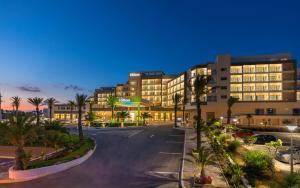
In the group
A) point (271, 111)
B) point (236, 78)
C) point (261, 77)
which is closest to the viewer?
point (271, 111)

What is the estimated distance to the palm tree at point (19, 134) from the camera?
25.2 meters

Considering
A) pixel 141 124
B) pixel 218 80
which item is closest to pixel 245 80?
pixel 218 80

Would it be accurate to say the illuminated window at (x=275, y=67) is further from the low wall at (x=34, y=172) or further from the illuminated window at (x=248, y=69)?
the low wall at (x=34, y=172)

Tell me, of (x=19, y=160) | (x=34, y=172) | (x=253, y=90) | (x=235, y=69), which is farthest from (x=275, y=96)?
(x=19, y=160)

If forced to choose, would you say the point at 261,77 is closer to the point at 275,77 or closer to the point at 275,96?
the point at 275,77

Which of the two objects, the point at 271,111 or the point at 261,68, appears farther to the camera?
the point at 261,68

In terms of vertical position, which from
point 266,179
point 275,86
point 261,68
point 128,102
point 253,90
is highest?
point 261,68

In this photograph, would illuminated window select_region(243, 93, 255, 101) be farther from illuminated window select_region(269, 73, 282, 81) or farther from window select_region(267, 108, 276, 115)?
illuminated window select_region(269, 73, 282, 81)

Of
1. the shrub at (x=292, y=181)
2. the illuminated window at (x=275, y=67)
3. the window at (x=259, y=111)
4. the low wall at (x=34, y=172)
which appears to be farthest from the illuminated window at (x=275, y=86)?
the shrub at (x=292, y=181)

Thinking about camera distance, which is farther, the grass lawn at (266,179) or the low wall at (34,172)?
the low wall at (34,172)

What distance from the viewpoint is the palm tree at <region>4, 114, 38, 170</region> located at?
25244 millimetres

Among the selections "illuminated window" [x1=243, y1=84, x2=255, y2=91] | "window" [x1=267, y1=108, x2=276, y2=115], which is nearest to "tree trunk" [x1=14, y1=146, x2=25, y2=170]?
"window" [x1=267, y1=108, x2=276, y2=115]

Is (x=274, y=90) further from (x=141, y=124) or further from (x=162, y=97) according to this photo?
(x=162, y=97)

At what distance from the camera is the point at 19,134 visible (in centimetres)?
2633
